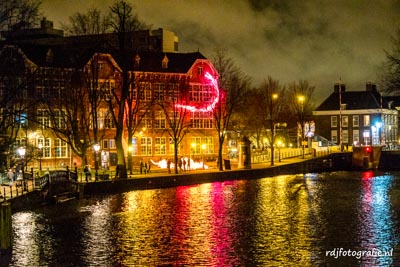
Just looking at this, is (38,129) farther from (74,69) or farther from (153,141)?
(153,141)

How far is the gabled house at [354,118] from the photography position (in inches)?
4786

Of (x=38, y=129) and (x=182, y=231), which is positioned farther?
(x=38, y=129)

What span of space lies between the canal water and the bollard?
1.84 feet

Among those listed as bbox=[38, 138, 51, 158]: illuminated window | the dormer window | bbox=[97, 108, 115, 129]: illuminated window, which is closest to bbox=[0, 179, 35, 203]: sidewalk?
bbox=[38, 138, 51, 158]: illuminated window

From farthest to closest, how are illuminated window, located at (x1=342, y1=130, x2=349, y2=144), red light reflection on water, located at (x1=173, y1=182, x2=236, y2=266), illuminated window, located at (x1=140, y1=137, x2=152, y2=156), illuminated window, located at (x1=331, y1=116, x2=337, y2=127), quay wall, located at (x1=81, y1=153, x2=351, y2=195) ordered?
illuminated window, located at (x1=342, y1=130, x2=349, y2=144), illuminated window, located at (x1=331, y1=116, x2=337, y2=127), illuminated window, located at (x1=140, y1=137, x2=152, y2=156), quay wall, located at (x1=81, y1=153, x2=351, y2=195), red light reflection on water, located at (x1=173, y1=182, x2=236, y2=266)

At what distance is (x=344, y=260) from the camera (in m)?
23.8

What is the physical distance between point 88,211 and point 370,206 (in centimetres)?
1774

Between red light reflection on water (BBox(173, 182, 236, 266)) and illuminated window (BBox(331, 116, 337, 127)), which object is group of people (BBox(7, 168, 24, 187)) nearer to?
red light reflection on water (BBox(173, 182, 236, 266))

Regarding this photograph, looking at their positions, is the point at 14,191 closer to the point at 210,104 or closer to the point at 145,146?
the point at 210,104

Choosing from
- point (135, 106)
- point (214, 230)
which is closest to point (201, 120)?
point (135, 106)

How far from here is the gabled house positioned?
4786 inches

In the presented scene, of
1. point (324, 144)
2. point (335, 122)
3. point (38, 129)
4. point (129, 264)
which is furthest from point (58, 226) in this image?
point (335, 122)

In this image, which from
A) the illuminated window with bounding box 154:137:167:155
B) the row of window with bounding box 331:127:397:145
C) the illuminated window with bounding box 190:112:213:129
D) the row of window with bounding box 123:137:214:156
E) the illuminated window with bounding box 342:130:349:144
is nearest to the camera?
the row of window with bounding box 123:137:214:156

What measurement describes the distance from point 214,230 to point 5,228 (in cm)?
1007
